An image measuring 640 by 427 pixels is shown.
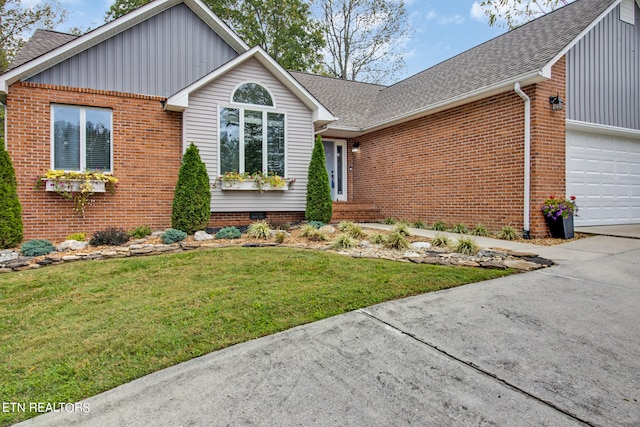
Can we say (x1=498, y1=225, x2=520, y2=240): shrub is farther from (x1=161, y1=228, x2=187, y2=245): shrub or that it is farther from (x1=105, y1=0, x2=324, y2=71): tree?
(x1=105, y1=0, x2=324, y2=71): tree

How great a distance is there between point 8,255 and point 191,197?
302 cm

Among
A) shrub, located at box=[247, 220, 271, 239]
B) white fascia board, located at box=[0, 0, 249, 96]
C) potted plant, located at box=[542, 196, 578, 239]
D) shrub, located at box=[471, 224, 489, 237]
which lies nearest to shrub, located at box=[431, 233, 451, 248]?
shrub, located at box=[471, 224, 489, 237]

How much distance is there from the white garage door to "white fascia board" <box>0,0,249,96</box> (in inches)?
345

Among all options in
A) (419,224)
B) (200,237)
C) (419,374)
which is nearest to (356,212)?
(419,224)

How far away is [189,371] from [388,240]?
14.6 ft

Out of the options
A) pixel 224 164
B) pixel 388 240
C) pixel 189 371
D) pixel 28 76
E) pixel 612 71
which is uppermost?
pixel 612 71

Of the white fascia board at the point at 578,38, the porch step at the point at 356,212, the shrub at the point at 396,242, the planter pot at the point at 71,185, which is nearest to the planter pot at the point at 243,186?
the porch step at the point at 356,212

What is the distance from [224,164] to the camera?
8.73 m

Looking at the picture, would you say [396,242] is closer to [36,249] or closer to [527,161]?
[527,161]

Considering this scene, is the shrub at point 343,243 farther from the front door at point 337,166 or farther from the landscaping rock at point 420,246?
the front door at point 337,166

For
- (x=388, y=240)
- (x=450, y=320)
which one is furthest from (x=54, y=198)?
(x=450, y=320)

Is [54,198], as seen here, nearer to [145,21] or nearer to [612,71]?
[145,21]

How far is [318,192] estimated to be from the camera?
898 centimetres

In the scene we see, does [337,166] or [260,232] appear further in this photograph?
[337,166]
